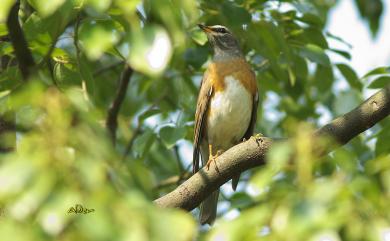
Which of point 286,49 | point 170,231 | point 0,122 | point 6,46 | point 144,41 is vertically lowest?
point 0,122

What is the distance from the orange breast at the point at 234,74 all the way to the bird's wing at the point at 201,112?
Answer: 0.08 metres

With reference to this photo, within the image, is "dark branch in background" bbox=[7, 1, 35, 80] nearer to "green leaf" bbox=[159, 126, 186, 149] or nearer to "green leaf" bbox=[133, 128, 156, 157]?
"green leaf" bbox=[159, 126, 186, 149]

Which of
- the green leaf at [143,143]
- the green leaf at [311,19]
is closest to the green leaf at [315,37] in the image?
the green leaf at [311,19]

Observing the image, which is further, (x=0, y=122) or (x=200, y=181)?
(x=0, y=122)

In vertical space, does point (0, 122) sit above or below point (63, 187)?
below

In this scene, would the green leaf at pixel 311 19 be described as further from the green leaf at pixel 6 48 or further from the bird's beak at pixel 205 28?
the green leaf at pixel 6 48

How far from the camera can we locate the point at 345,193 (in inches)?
106

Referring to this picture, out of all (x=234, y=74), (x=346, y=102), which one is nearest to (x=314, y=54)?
(x=346, y=102)

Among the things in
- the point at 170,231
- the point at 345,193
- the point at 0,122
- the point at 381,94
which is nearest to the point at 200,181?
the point at 381,94

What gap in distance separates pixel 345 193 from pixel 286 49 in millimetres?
3859

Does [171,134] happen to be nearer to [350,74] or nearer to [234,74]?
[234,74]

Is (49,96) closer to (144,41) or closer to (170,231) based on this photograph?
(144,41)

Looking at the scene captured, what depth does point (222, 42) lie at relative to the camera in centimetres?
895

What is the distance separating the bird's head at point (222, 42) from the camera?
337 inches
